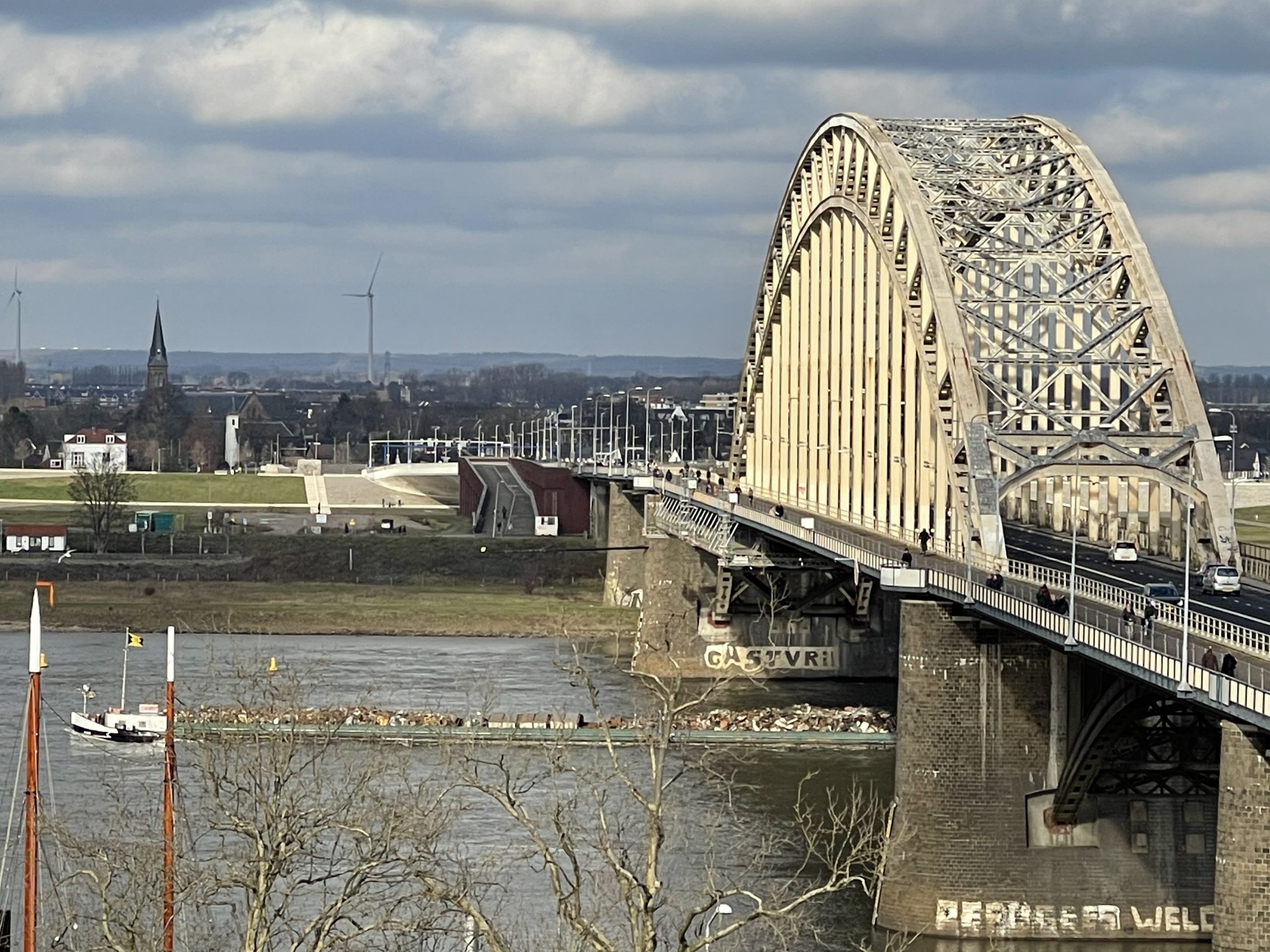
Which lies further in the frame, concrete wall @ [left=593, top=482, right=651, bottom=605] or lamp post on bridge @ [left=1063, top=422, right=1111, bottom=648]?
concrete wall @ [left=593, top=482, right=651, bottom=605]

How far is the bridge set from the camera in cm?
5709

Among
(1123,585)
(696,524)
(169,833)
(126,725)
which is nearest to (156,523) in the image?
(696,524)

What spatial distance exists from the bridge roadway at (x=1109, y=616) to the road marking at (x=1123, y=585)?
7 centimetres


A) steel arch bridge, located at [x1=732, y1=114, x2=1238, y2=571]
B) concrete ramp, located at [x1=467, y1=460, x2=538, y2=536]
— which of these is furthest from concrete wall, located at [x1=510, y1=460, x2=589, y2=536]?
steel arch bridge, located at [x1=732, y1=114, x2=1238, y2=571]

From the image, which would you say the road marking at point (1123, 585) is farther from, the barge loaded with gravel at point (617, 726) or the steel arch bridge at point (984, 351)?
the barge loaded with gravel at point (617, 726)

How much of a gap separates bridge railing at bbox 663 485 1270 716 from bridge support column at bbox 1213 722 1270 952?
0.97 meters

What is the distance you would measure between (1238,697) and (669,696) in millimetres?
13420

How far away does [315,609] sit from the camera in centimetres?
12325

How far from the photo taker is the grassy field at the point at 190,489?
178250 millimetres

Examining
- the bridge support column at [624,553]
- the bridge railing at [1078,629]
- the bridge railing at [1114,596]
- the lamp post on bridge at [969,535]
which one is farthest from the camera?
the bridge support column at [624,553]

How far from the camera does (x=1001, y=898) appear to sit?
5769 cm

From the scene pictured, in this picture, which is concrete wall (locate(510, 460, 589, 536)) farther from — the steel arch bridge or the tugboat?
the tugboat

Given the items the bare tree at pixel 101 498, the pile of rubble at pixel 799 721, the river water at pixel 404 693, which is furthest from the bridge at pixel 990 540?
the bare tree at pixel 101 498

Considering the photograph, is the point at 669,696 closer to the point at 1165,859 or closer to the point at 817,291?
the point at 1165,859
